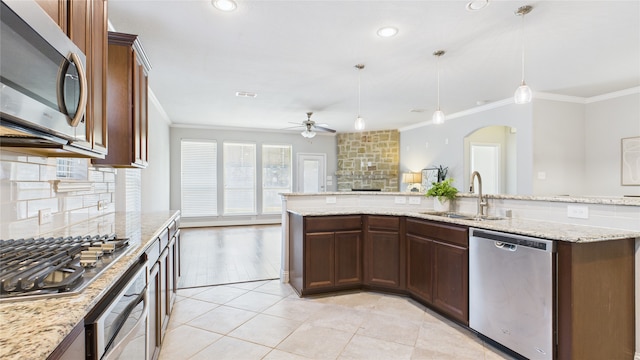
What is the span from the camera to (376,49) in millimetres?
3277

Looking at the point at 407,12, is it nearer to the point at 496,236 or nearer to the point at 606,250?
the point at 496,236

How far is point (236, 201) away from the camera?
826 centimetres

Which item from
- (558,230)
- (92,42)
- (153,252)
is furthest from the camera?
(558,230)

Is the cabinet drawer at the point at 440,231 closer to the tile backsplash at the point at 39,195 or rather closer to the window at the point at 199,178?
the tile backsplash at the point at 39,195

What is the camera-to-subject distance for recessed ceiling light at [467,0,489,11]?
2406mm

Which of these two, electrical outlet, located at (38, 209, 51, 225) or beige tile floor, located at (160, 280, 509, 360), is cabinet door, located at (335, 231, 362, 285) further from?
electrical outlet, located at (38, 209, 51, 225)

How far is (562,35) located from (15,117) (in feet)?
13.1

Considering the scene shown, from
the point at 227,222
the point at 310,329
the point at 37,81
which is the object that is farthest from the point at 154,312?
the point at 227,222

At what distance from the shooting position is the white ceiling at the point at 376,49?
2555 mm

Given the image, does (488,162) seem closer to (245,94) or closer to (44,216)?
(245,94)

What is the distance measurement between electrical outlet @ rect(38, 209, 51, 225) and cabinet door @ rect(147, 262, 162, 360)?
642mm

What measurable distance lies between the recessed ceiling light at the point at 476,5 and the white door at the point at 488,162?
536 cm

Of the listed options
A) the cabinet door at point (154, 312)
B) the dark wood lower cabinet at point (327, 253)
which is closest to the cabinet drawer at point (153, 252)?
the cabinet door at point (154, 312)

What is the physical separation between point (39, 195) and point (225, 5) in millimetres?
1789
